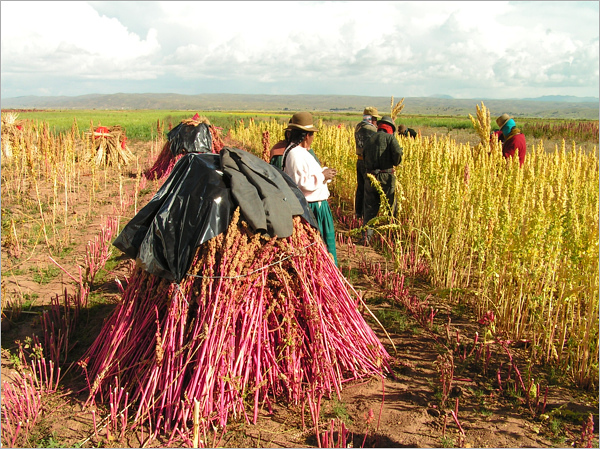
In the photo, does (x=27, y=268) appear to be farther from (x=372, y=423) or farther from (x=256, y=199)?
(x=372, y=423)

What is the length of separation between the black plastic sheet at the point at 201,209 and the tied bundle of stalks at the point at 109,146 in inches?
380

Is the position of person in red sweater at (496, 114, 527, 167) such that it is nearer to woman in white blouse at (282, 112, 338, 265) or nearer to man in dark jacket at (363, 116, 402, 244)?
man in dark jacket at (363, 116, 402, 244)

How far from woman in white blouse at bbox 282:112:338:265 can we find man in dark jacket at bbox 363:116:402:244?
2.02 m

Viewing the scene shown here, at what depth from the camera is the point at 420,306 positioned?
12.5 ft

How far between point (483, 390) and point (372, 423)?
79 cm

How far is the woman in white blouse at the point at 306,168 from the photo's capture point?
12.3 feet

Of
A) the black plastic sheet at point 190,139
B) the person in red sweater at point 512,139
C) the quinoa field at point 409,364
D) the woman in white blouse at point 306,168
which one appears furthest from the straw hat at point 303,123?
the black plastic sheet at point 190,139

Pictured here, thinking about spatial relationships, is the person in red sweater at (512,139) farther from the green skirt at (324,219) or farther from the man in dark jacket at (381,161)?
the green skirt at (324,219)

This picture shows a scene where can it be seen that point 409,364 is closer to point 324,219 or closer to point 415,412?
point 415,412

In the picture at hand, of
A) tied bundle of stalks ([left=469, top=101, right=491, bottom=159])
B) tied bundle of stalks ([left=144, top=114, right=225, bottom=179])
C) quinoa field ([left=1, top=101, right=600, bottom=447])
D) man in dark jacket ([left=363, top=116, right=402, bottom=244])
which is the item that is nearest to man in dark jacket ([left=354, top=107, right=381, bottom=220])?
man in dark jacket ([left=363, top=116, right=402, bottom=244])

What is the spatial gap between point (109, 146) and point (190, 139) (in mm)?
4331

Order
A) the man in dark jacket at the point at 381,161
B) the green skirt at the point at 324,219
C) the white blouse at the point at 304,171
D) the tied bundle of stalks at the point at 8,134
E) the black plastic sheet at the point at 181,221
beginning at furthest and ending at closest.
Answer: the tied bundle of stalks at the point at 8,134 → the man in dark jacket at the point at 381,161 → the green skirt at the point at 324,219 → the white blouse at the point at 304,171 → the black plastic sheet at the point at 181,221

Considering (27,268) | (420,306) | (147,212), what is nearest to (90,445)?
(147,212)

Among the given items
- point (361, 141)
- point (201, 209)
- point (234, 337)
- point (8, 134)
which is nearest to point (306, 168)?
point (201, 209)
